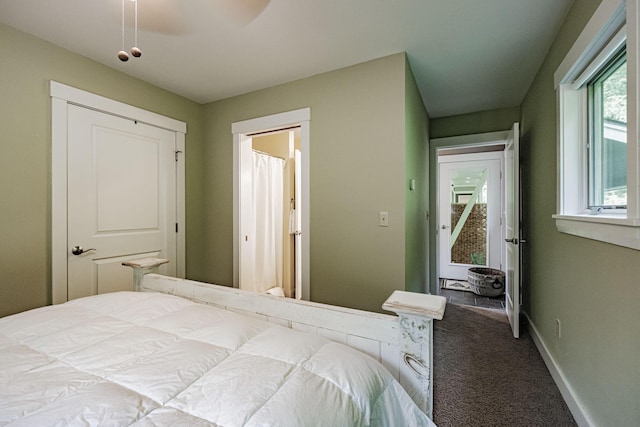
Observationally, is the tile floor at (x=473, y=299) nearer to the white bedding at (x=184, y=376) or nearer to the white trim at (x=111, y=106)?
the white bedding at (x=184, y=376)

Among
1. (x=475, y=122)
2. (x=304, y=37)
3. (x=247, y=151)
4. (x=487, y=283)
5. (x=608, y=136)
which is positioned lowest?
(x=487, y=283)

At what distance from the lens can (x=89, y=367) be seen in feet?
2.88

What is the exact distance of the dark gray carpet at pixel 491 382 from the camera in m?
1.59

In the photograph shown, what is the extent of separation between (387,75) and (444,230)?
3346mm

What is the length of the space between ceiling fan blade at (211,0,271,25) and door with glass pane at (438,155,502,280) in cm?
393

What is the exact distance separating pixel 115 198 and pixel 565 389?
3546 millimetres

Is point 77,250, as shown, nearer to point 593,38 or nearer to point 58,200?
point 58,200

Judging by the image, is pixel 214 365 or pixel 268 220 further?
pixel 268 220

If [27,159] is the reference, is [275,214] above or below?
below

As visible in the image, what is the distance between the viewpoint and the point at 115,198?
7.88 feet

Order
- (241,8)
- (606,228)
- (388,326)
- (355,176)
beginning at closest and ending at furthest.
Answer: (388,326)
(606,228)
(241,8)
(355,176)

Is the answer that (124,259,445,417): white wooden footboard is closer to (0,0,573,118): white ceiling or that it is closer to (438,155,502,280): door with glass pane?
(0,0,573,118): white ceiling

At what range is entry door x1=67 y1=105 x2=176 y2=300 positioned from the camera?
216 centimetres

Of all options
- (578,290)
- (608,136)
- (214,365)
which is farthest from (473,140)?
(214,365)
